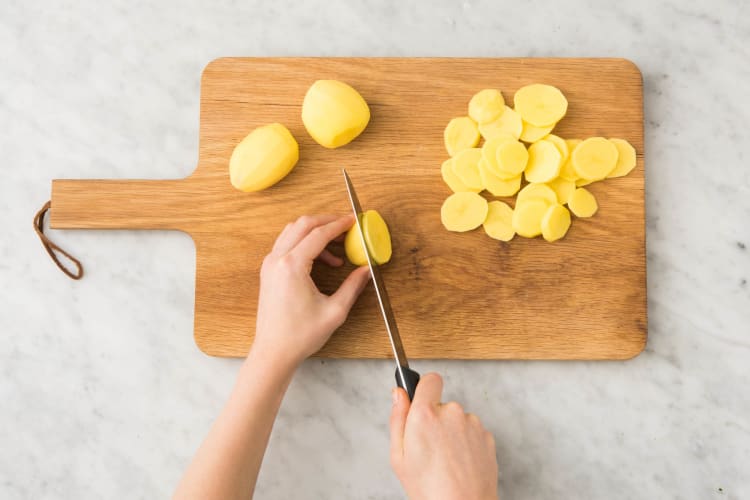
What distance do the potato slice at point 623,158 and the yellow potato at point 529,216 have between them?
7.1 inches

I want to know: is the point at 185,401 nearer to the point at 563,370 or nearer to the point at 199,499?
the point at 199,499

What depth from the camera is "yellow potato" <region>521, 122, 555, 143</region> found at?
1.46 metres

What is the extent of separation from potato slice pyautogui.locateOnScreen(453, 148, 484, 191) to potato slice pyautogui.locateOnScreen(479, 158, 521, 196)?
0.01 m

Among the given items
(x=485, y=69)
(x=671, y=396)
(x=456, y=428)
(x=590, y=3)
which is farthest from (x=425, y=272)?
(x=590, y=3)

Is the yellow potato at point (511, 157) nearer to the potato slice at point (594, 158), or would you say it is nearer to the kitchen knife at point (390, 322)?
the potato slice at point (594, 158)

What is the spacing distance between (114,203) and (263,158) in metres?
0.37

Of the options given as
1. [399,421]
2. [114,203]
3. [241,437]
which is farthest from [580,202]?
[114,203]

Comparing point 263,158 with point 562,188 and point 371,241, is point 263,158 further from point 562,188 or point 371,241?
point 562,188

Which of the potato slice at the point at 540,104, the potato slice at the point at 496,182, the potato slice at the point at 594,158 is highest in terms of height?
the potato slice at the point at 540,104

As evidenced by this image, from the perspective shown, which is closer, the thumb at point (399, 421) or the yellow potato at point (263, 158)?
the thumb at point (399, 421)

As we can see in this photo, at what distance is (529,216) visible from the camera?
1430 millimetres

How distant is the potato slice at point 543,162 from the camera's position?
4.66 ft

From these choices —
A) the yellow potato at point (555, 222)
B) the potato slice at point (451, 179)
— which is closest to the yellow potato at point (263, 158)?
the potato slice at point (451, 179)

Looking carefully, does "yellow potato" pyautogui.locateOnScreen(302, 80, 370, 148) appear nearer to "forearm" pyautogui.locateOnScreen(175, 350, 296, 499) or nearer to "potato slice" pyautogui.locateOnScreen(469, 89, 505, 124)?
"potato slice" pyautogui.locateOnScreen(469, 89, 505, 124)
